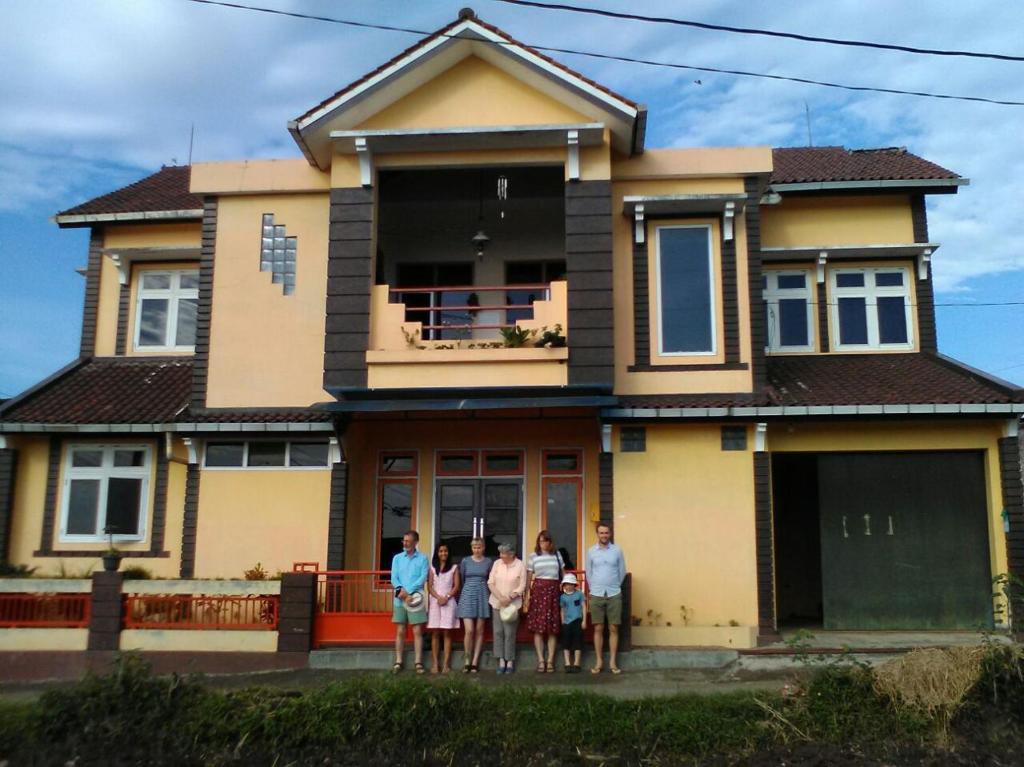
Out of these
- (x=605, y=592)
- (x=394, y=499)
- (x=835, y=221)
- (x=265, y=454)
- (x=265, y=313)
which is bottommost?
(x=605, y=592)

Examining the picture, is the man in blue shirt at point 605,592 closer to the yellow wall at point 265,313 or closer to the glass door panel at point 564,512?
the glass door panel at point 564,512

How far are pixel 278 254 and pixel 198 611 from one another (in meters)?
5.36

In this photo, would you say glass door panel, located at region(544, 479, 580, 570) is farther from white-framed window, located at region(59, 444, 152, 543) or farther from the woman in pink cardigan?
white-framed window, located at region(59, 444, 152, 543)

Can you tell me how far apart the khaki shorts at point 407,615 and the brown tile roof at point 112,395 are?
15.9 feet

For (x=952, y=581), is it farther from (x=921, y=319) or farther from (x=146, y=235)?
(x=146, y=235)

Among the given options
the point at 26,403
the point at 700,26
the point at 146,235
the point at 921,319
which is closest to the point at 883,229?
the point at 921,319

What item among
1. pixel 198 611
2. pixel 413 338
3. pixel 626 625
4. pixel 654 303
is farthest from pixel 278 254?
pixel 626 625

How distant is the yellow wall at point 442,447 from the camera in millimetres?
14500

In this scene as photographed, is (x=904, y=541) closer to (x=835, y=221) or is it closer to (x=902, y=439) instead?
(x=902, y=439)

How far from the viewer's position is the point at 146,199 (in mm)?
17203

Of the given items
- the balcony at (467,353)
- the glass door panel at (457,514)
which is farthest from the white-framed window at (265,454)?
the glass door panel at (457,514)

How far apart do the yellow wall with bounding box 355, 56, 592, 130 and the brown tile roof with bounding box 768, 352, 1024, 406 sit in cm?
505

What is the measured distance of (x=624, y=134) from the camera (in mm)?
13766

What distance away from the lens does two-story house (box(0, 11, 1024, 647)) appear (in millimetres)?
13281
